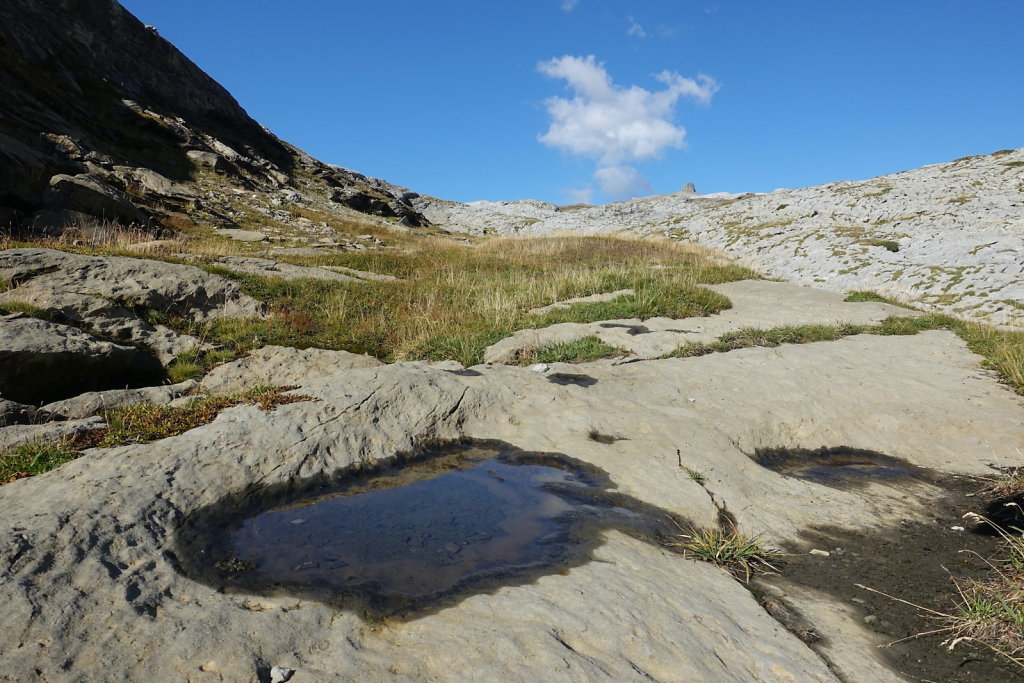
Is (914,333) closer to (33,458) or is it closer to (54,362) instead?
(33,458)

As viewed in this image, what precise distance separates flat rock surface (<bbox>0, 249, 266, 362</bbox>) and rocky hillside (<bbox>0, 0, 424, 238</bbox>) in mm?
7719

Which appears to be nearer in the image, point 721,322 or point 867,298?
point 721,322

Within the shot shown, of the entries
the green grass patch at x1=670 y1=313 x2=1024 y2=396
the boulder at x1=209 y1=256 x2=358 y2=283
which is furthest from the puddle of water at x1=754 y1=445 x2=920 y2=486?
the boulder at x1=209 y1=256 x2=358 y2=283

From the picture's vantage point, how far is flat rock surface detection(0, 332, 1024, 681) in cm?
310

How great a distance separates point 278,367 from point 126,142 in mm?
32066

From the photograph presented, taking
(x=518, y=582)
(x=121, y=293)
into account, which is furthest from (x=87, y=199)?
(x=518, y=582)

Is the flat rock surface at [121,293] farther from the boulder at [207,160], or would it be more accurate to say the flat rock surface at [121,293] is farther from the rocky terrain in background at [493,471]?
the boulder at [207,160]

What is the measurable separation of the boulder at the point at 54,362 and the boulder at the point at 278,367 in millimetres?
1322

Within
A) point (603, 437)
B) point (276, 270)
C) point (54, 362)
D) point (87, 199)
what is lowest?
point (54, 362)

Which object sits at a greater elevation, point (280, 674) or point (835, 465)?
point (835, 465)

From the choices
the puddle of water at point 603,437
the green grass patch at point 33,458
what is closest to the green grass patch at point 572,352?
the puddle of water at point 603,437

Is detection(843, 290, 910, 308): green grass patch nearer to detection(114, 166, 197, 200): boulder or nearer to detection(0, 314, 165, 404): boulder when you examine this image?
detection(0, 314, 165, 404): boulder

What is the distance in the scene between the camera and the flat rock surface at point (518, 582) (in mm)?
3102

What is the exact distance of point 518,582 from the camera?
397 centimetres
